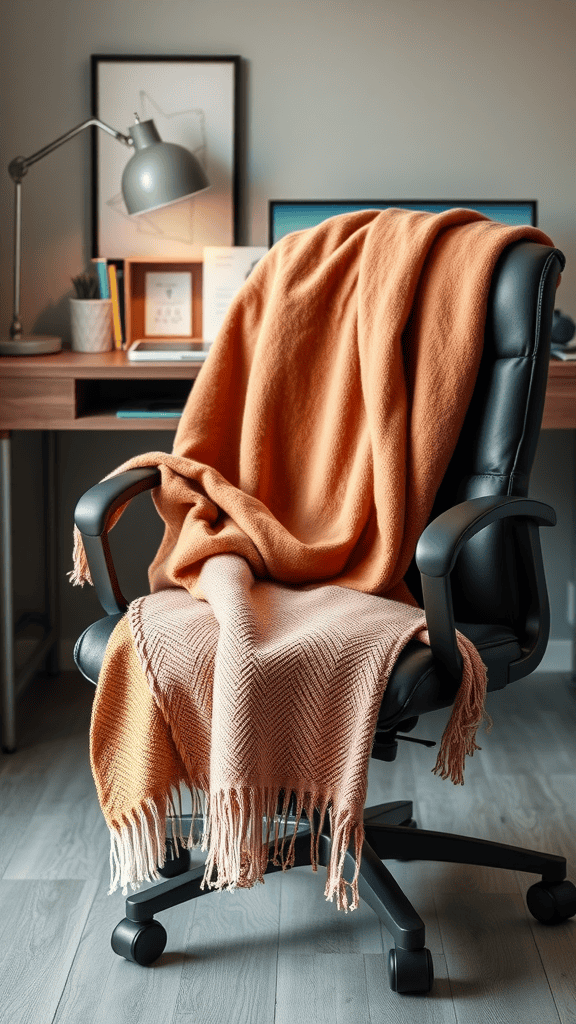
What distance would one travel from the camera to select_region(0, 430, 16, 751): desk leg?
2082 mm

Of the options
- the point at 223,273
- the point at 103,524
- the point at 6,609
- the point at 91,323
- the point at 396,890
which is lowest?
the point at 396,890

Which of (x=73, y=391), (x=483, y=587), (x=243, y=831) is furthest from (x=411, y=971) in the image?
(x=73, y=391)

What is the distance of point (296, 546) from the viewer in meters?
1.54

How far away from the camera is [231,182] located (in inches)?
93.9

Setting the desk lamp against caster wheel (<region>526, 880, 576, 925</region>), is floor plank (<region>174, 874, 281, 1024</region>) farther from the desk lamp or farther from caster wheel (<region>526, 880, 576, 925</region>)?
the desk lamp

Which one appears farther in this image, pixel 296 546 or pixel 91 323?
pixel 91 323

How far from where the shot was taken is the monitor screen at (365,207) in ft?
7.80

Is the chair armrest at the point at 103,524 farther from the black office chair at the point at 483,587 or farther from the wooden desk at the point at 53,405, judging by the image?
the wooden desk at the point at 53,405

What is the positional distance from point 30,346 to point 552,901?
58.6 inches

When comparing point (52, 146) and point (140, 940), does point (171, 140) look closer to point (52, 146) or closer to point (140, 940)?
point (52, 146)

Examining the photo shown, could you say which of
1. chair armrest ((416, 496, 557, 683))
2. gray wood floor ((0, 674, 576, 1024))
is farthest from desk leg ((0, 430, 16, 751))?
chair armrest ((416, 496, 557, 683))

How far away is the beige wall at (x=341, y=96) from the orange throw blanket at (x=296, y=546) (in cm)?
71

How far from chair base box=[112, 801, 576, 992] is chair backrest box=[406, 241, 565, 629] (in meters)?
0.35

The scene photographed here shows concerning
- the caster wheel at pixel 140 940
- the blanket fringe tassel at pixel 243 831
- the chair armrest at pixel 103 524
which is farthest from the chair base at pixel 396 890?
the chair armrest at pixel 103 524
